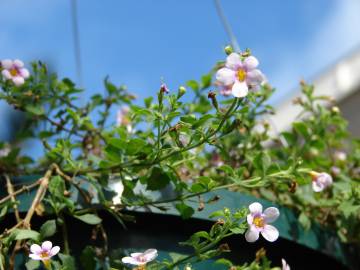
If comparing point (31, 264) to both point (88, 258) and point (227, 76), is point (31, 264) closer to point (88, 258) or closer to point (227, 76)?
point (88, 258)

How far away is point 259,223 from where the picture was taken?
2.58 ft

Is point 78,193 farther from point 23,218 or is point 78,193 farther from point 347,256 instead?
point 347,256

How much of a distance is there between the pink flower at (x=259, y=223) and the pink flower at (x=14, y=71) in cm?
48

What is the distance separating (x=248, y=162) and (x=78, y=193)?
0.36m

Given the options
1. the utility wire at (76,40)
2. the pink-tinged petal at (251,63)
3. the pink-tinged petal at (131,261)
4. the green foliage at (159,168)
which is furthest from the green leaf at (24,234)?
the utility wire at (76,40)

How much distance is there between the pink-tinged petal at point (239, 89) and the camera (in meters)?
0.77

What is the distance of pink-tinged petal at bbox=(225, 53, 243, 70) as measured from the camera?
793mm

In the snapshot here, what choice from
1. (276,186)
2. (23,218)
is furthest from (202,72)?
(23,218)

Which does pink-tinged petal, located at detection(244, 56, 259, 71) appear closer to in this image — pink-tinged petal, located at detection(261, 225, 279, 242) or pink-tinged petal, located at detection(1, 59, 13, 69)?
pink-tinged petal, located at detection(261, 225, 279, 242)

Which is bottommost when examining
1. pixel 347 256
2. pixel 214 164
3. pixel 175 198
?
pixel 347 256

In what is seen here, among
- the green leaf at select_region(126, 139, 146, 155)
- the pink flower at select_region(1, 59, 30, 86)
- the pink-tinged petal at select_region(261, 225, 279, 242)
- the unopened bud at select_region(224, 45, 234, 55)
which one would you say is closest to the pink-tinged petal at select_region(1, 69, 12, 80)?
the pink flower at select_region(1, 59, 30, 86)

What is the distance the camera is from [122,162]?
37.0 inches

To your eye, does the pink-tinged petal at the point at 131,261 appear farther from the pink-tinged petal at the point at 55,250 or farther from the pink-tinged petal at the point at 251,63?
the pink-tinged petal at the point at 251,63

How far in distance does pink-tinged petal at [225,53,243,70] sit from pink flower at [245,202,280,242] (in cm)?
18
